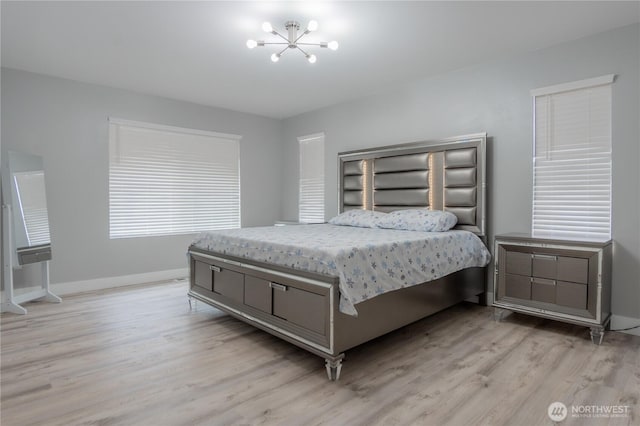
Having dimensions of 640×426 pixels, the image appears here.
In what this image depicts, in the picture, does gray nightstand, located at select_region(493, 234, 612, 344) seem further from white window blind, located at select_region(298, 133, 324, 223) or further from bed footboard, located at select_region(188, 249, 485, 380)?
white window blind, located at select_region(298, 133, 324, 223)

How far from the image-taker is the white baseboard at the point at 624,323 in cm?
Result: 289

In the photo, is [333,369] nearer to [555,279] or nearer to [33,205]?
[555,279]

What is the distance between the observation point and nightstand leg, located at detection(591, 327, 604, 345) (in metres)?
2.69

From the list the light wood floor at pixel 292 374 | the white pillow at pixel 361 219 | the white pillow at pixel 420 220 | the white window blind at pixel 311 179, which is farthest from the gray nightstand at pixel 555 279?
the white window blind at pixel 311 179

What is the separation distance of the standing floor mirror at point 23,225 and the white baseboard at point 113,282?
0.75 ft

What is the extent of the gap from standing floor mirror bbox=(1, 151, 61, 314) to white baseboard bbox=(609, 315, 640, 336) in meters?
5.41

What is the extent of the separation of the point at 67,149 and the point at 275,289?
3.33 m

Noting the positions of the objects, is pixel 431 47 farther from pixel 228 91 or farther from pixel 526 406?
pixel 526 406

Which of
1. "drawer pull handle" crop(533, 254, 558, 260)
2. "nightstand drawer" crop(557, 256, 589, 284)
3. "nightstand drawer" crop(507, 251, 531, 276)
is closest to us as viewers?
"nightstand drawer" crop(557, 256, 589, 284)

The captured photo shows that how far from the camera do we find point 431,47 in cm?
330

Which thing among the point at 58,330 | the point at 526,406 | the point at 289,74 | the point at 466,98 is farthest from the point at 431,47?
the point at 58,330

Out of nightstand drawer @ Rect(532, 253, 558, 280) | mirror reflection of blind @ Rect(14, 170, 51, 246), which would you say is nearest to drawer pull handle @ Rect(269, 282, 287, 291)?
nightstand drawer @ Rect(532, 253, 558, 280)

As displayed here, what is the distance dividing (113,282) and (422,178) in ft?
13.3

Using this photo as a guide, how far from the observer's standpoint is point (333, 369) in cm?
218
